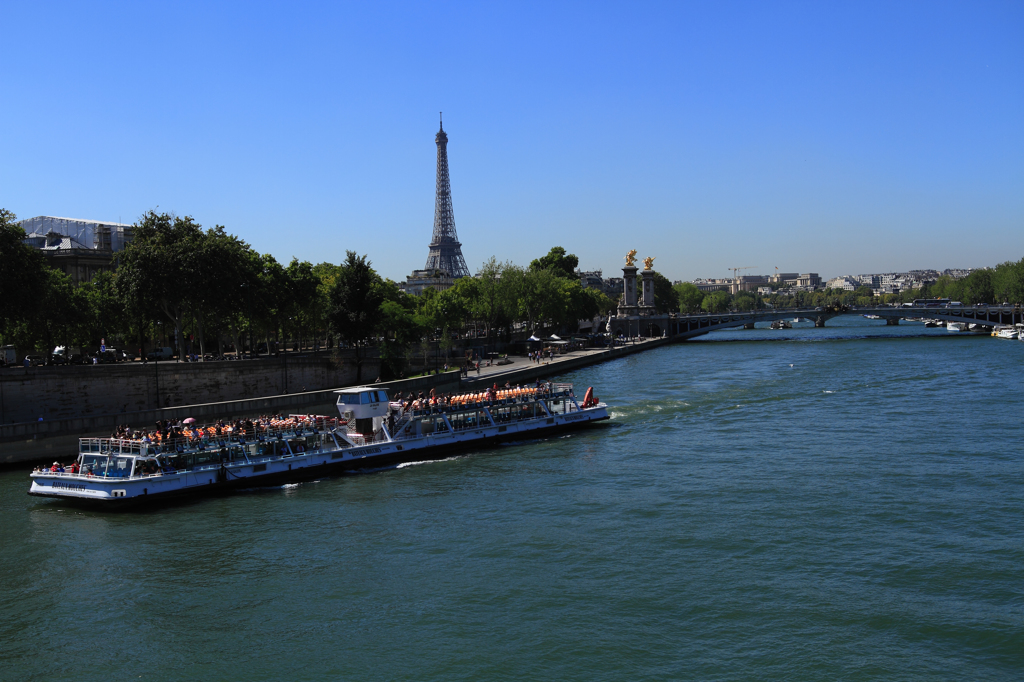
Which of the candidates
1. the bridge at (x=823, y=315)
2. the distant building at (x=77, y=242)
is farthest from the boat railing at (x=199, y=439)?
the bridge at (x=823, y=315)

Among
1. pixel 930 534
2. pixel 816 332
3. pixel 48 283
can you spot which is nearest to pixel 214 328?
pixel 48 283

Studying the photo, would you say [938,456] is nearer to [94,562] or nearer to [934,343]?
[94,562]

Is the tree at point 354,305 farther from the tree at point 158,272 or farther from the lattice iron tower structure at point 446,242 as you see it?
the lattice iron tower structure at point 446,242

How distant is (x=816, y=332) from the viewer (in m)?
117

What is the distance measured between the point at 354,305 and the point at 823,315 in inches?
3393

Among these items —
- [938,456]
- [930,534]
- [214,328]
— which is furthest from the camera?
[214,328]

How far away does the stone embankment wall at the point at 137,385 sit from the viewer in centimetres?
3538

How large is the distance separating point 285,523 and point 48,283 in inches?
1027

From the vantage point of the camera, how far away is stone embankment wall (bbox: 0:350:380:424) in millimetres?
35375

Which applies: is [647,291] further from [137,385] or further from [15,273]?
[15,273]

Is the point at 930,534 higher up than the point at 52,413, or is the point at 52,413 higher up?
the point at 52,413

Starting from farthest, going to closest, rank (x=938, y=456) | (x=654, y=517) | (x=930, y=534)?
1. (x=938, y=456)
2. (x=654, y=517)
3. (x=930, y=534)

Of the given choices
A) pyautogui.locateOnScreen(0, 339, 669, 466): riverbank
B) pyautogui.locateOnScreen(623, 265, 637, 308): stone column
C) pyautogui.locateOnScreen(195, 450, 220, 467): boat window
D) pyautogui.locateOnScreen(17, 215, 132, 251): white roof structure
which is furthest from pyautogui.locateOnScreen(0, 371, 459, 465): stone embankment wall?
pyautogui.locateOnScreen(623, 265, 637, 308): stone column

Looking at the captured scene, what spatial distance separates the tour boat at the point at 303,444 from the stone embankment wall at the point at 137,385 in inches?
210
